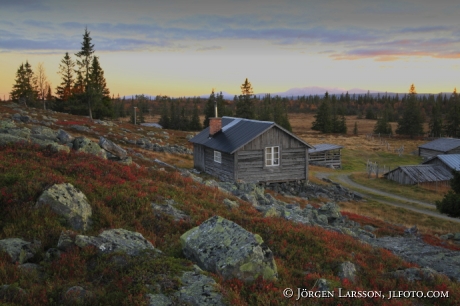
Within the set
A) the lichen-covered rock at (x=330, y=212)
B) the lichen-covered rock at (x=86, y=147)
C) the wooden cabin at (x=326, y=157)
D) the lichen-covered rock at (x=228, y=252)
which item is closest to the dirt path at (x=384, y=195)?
the wooden cabin at (x=326, y=157)

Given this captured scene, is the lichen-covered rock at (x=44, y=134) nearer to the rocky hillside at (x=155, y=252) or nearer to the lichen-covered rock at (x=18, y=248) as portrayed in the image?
the rocky hillside at (x=155, y=252)

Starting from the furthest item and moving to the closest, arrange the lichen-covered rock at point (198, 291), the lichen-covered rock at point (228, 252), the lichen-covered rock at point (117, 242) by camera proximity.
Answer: the lichen-covered rock at point (117, 242)
the lichen-covered rock at point (228, 252)
the lichen-covered rock at point (198, 291)

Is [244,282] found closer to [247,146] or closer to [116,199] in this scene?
[116,199]

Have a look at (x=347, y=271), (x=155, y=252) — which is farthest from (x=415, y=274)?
(x=155, y=252)

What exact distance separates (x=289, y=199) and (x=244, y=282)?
21843 mm

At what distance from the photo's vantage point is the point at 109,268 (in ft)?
24.0

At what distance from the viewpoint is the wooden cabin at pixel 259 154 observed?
3173 cm

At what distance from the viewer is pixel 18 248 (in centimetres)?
810

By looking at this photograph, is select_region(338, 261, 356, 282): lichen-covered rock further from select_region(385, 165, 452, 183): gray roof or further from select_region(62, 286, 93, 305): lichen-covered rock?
select_region(385, 165, 452, 183): gray roof

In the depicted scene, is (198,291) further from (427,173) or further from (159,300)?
(427,173)

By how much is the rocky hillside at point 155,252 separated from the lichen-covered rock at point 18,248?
A: 0.03 meters

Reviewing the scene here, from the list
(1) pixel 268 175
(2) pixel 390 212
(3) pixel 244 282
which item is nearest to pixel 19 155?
(3) pixel 244 282

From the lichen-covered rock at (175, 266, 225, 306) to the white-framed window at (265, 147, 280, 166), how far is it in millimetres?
25803

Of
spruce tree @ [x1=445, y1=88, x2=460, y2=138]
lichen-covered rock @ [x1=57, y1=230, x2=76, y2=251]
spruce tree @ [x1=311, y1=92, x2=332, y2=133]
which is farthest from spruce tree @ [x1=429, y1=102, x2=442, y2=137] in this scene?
lichen-covered rock @ [x1=57, y1=230, x2=76, y2=251]
